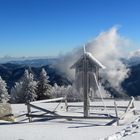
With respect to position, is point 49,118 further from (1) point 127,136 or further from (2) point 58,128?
(1) point 127,136

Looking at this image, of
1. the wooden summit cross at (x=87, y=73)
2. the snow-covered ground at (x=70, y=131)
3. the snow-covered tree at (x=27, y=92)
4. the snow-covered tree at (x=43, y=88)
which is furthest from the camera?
the snow-covered tree at (x=43, y=88)

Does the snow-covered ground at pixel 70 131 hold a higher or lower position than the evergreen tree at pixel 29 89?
lower

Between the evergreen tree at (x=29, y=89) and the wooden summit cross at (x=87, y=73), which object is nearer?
the wooden summit cross at (x=87, y=73)

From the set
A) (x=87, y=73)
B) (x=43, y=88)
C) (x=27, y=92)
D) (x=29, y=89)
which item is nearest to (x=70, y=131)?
(x=87, y=73)

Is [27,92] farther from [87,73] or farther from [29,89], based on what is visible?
[87,73]

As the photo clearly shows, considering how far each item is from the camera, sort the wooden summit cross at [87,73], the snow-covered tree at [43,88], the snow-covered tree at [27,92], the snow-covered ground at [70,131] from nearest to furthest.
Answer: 1. the snow-covered ground at [70,131]
2. the wooden summit cross at [87,73]
3. the snow-covered tree at [27,92]
4. the snow-covered tree at [43,88]

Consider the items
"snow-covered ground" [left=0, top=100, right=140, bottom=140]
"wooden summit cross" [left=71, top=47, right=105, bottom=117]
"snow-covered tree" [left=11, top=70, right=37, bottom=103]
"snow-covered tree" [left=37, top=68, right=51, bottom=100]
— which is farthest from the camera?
"snow-covered tree" [left=37, top=68, right=51, bottom=100]

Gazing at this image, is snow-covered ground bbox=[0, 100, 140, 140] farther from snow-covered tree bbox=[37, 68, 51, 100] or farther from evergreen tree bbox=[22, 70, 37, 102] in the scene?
evergreen tree bbox=[22, 70, 37, 102]

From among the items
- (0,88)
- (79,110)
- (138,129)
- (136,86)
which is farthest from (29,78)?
(136,86)

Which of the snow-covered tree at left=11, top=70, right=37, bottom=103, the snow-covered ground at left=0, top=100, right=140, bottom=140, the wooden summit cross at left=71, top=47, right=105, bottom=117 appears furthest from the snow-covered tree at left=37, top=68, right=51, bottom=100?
the snow-covered ground at left=0, top=100, right=140, bottom=140

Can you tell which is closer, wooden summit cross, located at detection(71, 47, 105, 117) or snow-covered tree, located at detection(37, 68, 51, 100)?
wooden summit cross, located at detection(71, 47, 105, 117)

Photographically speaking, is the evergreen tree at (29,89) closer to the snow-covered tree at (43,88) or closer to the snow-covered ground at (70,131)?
the snow-covered tree at (43,88)

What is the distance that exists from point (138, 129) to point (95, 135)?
205 centimetres

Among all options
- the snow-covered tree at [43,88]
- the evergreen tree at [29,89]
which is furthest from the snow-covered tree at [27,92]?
the snow-covered tree at [43,88]
